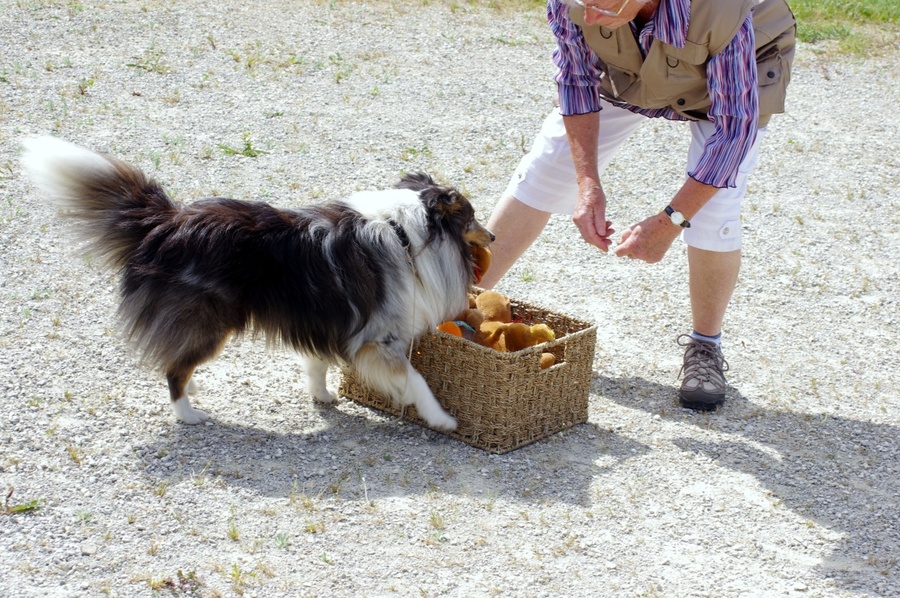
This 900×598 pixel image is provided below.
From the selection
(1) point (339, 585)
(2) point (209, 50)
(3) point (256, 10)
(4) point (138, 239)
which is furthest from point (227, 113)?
(1) point (339, 585)

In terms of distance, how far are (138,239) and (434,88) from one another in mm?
5959

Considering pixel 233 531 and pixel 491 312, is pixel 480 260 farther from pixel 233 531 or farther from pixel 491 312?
pixel 233 531

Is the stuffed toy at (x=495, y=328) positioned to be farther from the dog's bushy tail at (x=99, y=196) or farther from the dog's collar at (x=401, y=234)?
the dog's bushy tail at (x=99, y=196)

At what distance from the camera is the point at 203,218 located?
3.69m

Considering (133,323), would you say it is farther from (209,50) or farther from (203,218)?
(209,50)

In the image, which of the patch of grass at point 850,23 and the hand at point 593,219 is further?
the patch of grass at point 850,23

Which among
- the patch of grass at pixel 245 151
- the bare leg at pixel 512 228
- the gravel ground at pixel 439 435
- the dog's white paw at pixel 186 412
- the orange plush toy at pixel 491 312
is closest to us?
the gravel ground at pixel 439 435

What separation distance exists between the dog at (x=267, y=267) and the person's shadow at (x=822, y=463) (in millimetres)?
1124

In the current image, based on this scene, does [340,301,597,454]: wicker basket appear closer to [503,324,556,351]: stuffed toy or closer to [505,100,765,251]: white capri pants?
[503,324,556,351]: stuffed toy

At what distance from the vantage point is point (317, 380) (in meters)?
4.21

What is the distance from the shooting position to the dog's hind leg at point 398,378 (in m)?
3.89

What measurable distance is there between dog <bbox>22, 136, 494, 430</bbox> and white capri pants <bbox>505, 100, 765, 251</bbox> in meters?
0.61

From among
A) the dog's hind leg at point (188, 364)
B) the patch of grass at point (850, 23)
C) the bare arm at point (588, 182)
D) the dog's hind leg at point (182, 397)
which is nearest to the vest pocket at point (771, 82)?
the bare arm at point (588, 182)

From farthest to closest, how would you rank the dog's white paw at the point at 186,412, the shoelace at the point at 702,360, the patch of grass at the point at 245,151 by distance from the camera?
1. the patch of grass at the point at 245,151
2. the shoelace at the point at 702,360
3. the dog's white paw at the point at 186,412
